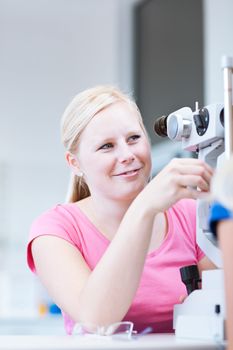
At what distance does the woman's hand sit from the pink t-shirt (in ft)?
1.15

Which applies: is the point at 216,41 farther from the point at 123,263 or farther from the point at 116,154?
the point at 123,263

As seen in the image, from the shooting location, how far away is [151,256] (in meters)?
1.52

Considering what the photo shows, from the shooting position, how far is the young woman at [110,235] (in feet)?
4.07

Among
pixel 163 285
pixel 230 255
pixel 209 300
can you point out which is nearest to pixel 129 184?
pixel 163 285

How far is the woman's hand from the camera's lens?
1.14 meters

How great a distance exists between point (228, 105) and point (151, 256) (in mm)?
462

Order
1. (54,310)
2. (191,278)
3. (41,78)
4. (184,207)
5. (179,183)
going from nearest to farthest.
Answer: (179,183) < (191,278) < (184,207) < (54,310) < (41,78)

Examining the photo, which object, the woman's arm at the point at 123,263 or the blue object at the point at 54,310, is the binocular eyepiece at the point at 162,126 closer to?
the woman's arm at the point at 123,263

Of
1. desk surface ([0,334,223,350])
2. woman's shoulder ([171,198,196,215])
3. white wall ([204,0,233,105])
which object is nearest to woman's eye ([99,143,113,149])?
woman's shoulder ([171,198,196,215])

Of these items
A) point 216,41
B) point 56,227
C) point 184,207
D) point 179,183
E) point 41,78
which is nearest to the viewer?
point 179,183

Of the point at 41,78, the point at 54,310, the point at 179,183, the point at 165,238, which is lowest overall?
the point at 54,310

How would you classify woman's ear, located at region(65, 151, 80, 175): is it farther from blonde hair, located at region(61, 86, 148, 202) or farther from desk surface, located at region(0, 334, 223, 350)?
desk surface, located at region(0, 334, 223, 350)

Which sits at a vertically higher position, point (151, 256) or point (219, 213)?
point (219, 213)

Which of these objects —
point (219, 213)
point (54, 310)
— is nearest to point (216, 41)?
point (54, 310)
